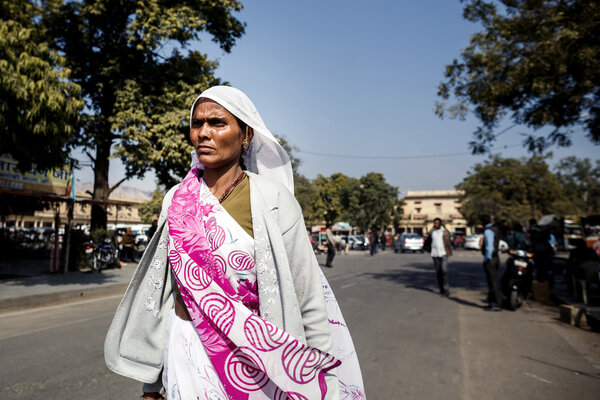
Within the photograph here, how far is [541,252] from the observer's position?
11.5m

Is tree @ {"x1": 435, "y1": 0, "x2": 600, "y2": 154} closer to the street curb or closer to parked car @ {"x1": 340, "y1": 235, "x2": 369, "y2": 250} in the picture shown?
the street curb

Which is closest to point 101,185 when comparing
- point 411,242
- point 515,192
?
point 411,242

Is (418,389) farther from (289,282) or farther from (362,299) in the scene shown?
(362,299)

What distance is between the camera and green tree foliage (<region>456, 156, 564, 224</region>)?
47438 millimetres

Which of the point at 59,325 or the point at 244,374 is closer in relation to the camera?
the point at 244,374

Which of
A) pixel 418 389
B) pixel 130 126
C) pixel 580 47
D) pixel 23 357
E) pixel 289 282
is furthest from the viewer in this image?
pixel 130 126

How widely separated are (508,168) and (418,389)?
2029 inches

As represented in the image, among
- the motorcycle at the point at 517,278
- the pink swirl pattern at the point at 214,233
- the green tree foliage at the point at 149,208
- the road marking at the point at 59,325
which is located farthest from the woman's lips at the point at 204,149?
the green tree foliage at the point at 149,208

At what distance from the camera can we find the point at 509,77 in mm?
9586

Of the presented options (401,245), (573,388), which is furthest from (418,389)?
(401,245)

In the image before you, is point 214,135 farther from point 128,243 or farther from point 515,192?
point 515,192

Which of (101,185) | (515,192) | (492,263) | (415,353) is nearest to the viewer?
(415,353)

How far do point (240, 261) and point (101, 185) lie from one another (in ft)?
56.0

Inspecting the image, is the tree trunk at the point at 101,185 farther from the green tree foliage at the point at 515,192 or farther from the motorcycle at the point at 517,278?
the green tree foliage at the point at 515,192
